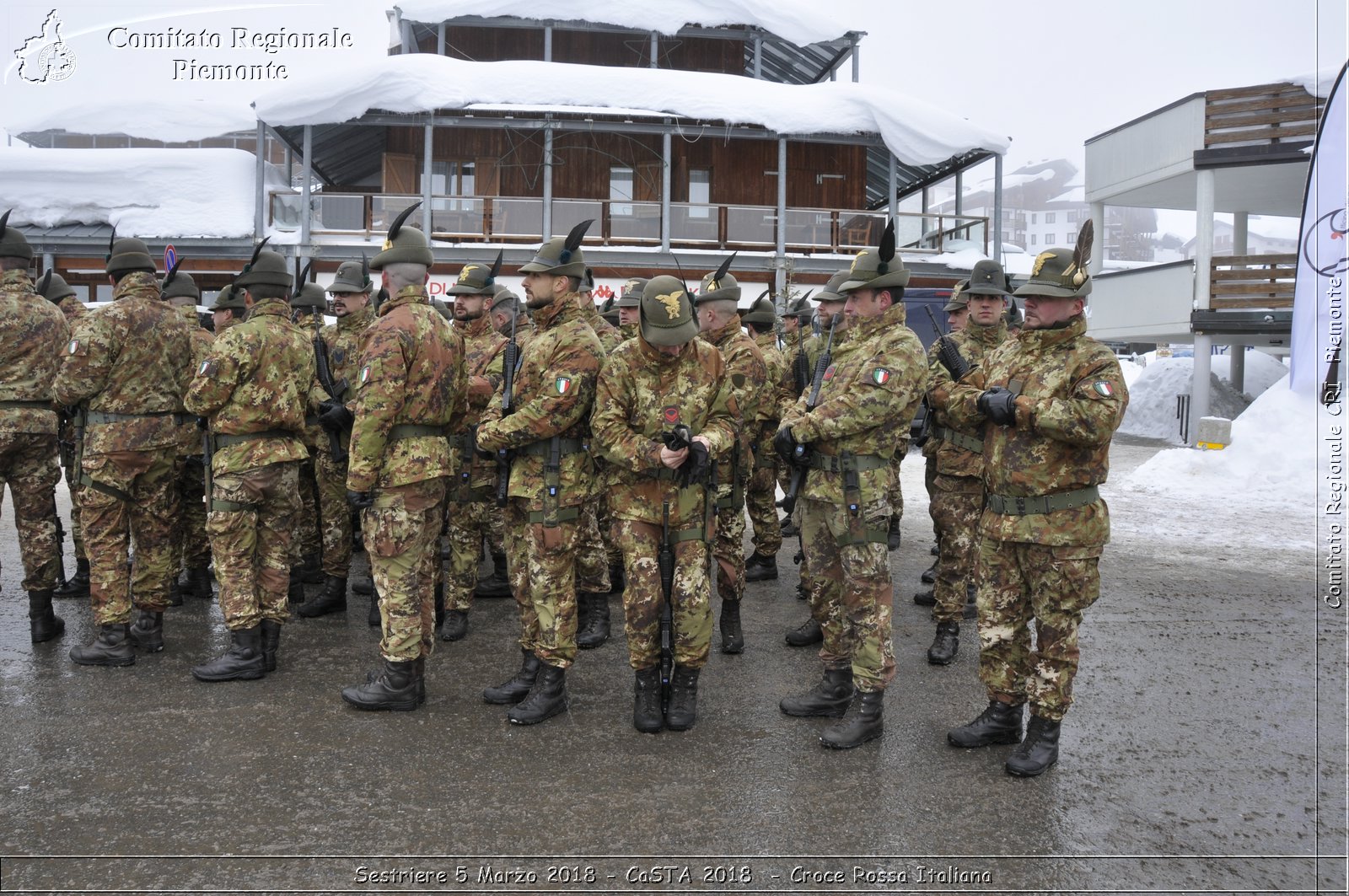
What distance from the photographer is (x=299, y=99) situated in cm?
1905

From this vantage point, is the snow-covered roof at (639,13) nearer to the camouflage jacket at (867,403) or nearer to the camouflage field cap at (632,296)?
the camouflage field cap at (632,296)

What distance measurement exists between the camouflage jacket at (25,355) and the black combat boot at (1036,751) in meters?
5.80

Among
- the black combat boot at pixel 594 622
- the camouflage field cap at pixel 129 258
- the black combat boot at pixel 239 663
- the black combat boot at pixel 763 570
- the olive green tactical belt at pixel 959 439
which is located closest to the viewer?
the black combat boot at pixel 239 663

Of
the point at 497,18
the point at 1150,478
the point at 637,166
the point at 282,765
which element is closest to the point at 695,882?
the point at 282,765

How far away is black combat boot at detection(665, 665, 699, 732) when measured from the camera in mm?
4461

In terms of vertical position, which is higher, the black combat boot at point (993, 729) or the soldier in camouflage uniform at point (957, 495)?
the soldier in camouflage uniform at point (957, 495)

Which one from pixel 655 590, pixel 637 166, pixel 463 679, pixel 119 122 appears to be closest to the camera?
pixel 655 590

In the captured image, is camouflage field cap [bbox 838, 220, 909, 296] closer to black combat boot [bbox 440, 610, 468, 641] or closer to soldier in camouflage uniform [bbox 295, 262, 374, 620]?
black combat boot [bbox 440, 610, 468, 641]

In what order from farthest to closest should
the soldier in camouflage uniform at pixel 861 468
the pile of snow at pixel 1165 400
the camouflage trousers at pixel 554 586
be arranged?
the pile of snow at pixel 1165 400 < the camouflage trousers at pixel 554 586 < the soldier in camouflage uniform at pixel 861 468

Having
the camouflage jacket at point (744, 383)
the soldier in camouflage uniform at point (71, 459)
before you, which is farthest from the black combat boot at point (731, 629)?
the soldier in camouflage uniform at point (71, 459)

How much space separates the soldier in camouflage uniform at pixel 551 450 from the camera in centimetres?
460

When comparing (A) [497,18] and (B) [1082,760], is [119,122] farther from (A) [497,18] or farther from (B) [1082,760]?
(B) [1082,760]

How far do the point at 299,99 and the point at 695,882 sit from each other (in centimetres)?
1965

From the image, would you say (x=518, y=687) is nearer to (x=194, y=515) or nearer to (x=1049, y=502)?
(x=1049, y=502)
